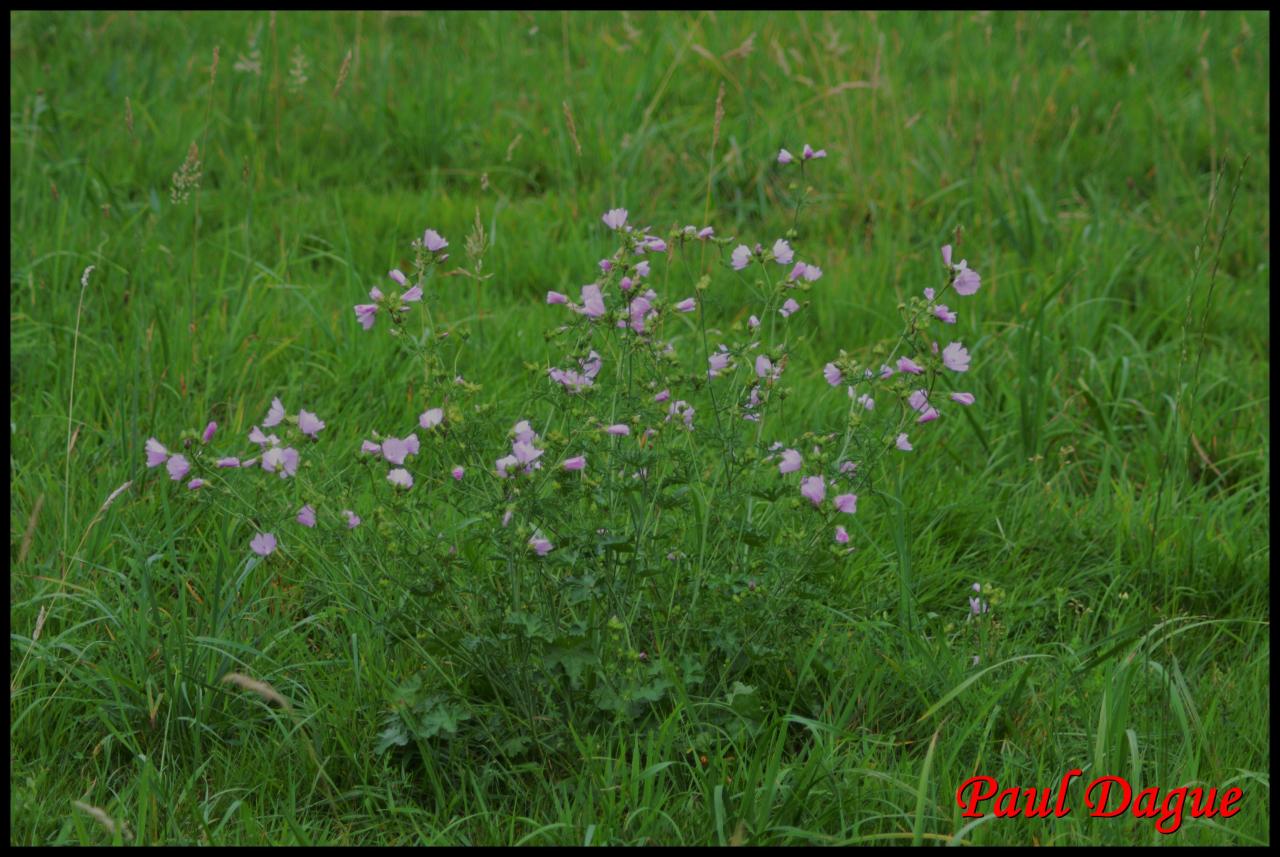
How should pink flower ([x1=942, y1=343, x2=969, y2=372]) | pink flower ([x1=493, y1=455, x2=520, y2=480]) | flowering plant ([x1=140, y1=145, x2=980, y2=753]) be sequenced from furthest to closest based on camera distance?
1. pink flower ([x1=942, y1=343, x2=969, y2=372])
2. flowering plant ([x1=140, y1=145, x2=980, y2=753])
3. pink flower ([x1=493, y1=455, x2=520, y2=480])

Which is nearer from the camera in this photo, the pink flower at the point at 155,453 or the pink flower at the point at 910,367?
the pink flower at the point at 155,453

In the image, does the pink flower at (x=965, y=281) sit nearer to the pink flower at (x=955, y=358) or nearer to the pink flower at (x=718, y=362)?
the pink flower at (x=955, y=358)

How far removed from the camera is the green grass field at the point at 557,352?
1980 mm

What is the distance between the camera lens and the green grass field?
1.98 m

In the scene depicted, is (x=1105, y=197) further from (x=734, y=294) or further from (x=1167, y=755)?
(x=1167, y=755)

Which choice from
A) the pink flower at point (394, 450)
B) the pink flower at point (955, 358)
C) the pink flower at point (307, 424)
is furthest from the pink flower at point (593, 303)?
the pink flower at point (955, 358)

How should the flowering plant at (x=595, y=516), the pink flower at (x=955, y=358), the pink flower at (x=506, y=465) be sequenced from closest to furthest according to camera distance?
1. the pink flower at (x=506, y=465)
2. the flowering plant at (x=595, y=516)
3. the pink flower at (x=955, y=358)

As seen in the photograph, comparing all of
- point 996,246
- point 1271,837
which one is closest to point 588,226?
point 996,246

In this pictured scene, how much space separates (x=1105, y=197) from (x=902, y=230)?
85 centimetres

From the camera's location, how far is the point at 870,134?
14.3ft

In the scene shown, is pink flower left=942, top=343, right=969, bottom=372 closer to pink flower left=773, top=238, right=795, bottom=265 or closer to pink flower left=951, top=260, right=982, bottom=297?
pink flower left=951, top=260, right=982, bottom=297

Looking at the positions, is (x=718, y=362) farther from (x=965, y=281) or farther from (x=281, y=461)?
(x=281, y=461)

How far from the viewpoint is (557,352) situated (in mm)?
3211

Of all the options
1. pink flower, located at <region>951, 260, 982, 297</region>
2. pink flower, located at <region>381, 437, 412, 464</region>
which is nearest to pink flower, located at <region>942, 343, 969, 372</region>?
pink flower, located at <region>951, 260, 982, 297</region>
